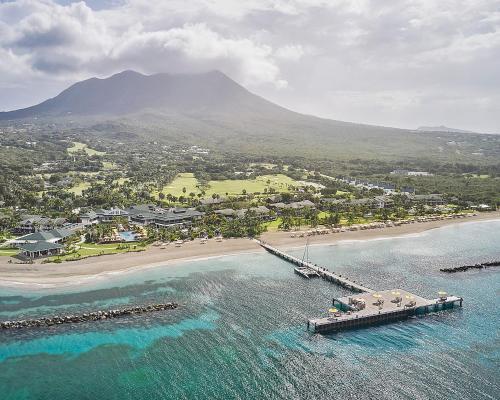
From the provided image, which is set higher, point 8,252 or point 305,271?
point 8,252

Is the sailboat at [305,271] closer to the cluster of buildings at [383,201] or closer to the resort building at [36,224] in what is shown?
the resort building at [36,224]

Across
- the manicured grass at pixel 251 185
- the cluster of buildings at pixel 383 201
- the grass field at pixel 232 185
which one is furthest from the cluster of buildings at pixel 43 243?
the cluster of buildings at pixel 383 201

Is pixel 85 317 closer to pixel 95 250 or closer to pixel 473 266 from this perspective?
pixel 95 250

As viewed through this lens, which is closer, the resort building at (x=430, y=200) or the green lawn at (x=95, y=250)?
the green lawn at (x=95, y=250)

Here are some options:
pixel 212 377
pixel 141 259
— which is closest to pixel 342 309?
pixel 212 377

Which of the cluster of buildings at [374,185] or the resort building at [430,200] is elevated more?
the cluster of buildings at [374,185]

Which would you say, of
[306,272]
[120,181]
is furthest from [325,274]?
[120,181]

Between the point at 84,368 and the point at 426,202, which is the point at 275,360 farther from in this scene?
the point at 426,202
